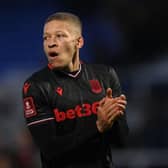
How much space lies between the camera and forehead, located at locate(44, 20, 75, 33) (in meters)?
2.37

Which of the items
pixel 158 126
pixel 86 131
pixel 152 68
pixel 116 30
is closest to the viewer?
pixel 86 131

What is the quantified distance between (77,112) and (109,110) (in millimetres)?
166

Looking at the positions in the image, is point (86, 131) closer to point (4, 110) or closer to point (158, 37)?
point (4, 110)

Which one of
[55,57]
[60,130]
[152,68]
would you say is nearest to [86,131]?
[60,130]

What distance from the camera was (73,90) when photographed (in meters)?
2.42

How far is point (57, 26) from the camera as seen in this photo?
2381mm

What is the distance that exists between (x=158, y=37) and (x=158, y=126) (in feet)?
4.22

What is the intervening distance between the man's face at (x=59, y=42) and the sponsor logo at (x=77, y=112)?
184mm

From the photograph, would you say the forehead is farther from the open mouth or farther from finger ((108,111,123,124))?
finger ((108,111,123,124))

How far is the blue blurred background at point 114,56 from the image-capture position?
4.91m

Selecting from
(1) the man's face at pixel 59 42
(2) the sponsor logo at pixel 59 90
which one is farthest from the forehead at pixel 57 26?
(2) the sponsor logo at pixel 59 90

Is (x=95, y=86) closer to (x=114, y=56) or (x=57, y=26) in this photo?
(x=57, y=26)

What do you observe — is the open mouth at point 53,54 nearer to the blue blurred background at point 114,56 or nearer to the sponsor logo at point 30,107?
the sponsor logo at point 30,107

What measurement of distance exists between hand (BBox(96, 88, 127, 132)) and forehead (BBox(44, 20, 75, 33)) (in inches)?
12.4
